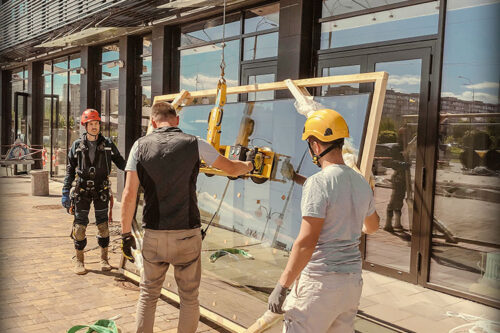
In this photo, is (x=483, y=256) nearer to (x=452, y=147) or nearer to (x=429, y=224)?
(x=429, y=224)

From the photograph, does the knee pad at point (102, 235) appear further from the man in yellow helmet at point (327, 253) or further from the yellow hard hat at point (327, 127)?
the yellow hard hat at point (327, 127)

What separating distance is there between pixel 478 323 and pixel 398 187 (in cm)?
199

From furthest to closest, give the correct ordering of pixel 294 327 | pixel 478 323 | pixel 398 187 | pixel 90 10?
1. pixel 90 10
2. pixel 398 187
3. pixel 478 323
4. pixel 294 327

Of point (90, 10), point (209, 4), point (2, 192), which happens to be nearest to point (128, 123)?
point (90, 10)

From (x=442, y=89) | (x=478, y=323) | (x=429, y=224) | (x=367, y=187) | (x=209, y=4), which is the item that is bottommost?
(x=478, y=323)

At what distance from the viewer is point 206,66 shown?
31.0 ft

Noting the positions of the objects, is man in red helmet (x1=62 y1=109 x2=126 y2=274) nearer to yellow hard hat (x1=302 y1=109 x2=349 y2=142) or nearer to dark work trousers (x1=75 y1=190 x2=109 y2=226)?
dark work trousers (x1=75 y1=190 x2=109 y2=226)

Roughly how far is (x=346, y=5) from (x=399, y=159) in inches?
93.4

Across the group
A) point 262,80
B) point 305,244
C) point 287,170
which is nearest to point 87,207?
point 287,170

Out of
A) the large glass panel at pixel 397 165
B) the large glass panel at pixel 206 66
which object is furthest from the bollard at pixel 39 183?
the large glass panel at pixel 397 165

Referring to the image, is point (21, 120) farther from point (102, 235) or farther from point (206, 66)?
point (102, 235)

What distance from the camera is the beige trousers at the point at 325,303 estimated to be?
2357mm

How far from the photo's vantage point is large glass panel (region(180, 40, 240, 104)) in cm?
843

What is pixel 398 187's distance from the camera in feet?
19.9
